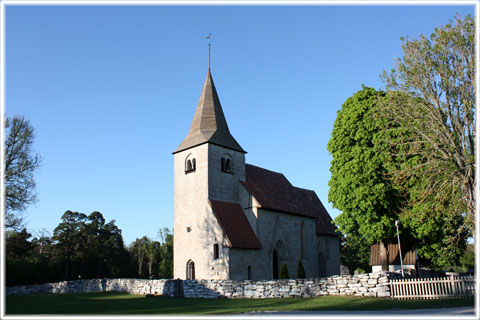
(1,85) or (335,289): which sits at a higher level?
(1,85)

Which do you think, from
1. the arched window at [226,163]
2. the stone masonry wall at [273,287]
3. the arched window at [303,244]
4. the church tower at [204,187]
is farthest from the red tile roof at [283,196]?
the stone masonry wall at [273,287]

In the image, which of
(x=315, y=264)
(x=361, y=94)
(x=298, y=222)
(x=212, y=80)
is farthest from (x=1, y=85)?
(x=315, y=264)

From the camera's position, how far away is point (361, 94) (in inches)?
1176

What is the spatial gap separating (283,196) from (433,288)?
2151 centimetres

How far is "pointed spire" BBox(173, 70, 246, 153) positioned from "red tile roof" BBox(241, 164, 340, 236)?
3746 millimetres

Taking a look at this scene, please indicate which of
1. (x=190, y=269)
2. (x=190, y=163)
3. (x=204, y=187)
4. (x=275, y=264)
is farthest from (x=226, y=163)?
(x=275, y=264)

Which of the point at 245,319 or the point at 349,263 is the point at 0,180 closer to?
the point at 245,319

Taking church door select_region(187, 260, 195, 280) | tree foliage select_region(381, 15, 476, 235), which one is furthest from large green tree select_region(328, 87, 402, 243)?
church door select_region(187, 260, 195, 280)

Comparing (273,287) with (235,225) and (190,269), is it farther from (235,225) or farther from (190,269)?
(190,269)

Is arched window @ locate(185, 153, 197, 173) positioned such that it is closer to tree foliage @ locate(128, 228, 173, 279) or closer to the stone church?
the stone church

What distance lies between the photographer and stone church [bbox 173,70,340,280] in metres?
31.8

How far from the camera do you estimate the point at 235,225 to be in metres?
32.9

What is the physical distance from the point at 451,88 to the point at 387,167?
24.4 ft

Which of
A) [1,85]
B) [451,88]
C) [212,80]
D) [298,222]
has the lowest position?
[298,222]
